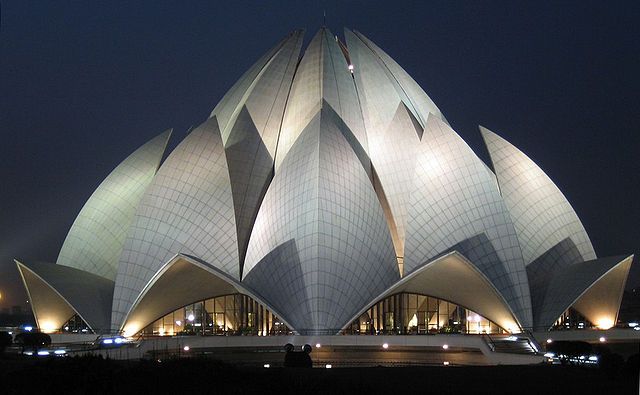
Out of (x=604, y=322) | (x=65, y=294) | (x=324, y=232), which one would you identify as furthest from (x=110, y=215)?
(x=604, y=322)

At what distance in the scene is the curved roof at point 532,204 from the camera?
1473 inches

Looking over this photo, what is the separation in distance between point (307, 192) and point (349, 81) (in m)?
10.3

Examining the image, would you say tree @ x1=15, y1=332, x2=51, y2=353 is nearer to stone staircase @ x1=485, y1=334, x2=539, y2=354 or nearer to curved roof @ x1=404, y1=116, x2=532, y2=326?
curved roof @ x1=404, y1=116, x2=532, y2=326

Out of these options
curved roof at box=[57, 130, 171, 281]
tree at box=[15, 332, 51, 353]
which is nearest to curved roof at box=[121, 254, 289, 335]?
curved roof at box=[57, 130, 171, 281]

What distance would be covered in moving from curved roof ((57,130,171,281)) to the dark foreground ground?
71.9 feet

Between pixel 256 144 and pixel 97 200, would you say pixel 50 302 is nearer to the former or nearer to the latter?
pixel 97 200

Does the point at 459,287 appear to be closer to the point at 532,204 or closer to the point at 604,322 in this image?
the point at 532,204

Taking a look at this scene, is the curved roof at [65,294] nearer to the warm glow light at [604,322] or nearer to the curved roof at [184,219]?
the curved roof at [184,219]

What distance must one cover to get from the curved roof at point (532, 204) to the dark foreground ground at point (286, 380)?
62.1 ft

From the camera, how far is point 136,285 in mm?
35625

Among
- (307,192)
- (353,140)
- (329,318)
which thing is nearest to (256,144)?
(353,140)

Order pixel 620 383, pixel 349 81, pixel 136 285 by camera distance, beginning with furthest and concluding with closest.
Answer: pixel 349 81
pixel 136 285
pixel 620 383

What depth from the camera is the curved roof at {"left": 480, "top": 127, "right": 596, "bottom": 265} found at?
37.4 m

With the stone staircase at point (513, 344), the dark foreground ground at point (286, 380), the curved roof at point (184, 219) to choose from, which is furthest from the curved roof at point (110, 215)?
the dark foreground ground at point (286, 380)
